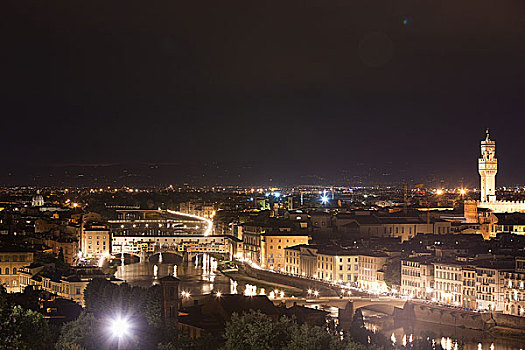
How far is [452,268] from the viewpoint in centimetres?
3312

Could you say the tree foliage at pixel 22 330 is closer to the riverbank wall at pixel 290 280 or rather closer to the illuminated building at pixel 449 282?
the illuminated building at pixel 449 282

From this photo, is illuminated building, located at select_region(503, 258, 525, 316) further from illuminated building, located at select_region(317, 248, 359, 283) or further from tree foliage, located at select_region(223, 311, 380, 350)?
tree foliage, located at select_region(223, 311, 380, 350)

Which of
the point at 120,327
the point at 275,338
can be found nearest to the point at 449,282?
the point at 275,338

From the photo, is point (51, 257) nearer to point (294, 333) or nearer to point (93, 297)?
point (93, 297)

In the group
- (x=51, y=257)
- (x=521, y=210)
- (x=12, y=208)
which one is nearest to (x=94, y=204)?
(x=12, y=208)

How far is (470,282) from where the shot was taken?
1277 inches

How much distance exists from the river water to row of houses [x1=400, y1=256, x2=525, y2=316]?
2.55 meters

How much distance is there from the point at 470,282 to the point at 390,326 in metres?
4.21

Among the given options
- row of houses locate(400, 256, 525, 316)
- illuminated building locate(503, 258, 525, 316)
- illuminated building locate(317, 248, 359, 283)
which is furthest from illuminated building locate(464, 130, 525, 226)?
illuminated building locate(503, 258, 525, 316)

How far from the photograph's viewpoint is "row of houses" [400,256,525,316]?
3122 centimetres

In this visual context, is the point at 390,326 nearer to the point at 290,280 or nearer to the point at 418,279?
the point at 418,279

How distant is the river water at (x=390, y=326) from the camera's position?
1085 inches

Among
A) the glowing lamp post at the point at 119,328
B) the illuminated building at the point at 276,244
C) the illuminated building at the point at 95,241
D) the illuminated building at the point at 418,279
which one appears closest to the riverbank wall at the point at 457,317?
the illuminated building at the point at 418,279

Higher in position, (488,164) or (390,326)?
(488,164)
